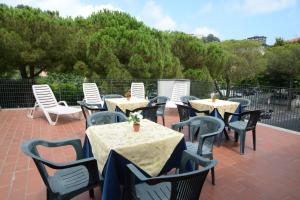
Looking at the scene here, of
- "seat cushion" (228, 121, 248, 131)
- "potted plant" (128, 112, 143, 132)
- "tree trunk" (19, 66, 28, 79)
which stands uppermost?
"tree trunk" (19, 66, 28, 79)

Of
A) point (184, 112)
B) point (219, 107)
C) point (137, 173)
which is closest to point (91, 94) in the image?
point (184, 112)

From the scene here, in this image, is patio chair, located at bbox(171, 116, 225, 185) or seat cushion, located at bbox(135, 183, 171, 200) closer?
seat cushion, located at bbox(135, 183, 171, 200)

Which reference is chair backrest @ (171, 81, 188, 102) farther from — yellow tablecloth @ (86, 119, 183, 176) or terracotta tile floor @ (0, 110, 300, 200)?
yellow tablecloth @ (86, 119, 183, 176)

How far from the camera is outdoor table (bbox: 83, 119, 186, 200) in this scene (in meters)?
1.99

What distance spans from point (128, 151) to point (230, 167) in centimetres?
197

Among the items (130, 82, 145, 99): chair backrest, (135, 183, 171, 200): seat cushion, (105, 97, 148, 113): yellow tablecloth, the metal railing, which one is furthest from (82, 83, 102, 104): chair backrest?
(135, 183, 171, 200): seat cushion

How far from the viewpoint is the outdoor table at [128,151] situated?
1991 mm

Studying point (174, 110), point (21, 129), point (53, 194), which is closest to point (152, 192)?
point (53, 194)

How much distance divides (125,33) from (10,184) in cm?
806

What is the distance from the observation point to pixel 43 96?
6.07m

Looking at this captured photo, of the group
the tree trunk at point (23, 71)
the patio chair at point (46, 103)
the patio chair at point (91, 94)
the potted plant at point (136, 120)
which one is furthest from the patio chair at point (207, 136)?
the tree trunk at point (23, 71)

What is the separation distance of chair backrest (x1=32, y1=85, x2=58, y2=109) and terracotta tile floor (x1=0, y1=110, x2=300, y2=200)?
2.43 feet

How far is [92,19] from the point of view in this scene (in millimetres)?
11883

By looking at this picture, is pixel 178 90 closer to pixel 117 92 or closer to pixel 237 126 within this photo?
pixel 117 92
